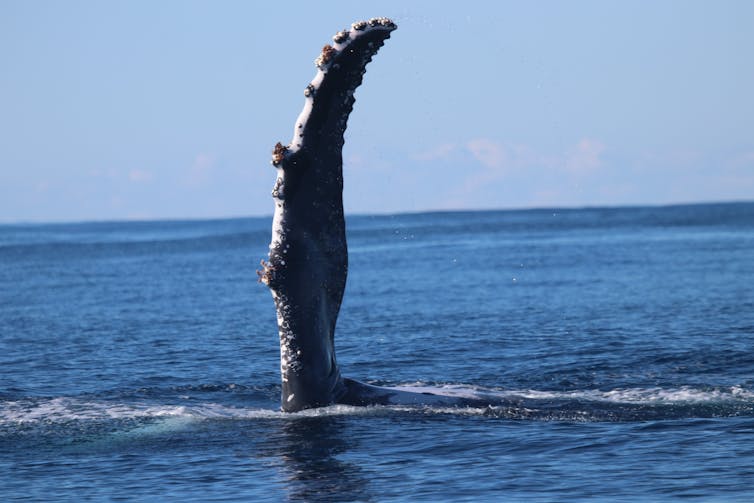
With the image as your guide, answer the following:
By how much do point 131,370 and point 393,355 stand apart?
4.46 meters

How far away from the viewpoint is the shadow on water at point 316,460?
10.5 metres

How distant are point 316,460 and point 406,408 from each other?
1850 mm

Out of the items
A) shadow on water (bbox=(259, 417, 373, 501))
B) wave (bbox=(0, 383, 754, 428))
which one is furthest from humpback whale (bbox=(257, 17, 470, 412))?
wave (bbox=(0, 383, 754, 428))

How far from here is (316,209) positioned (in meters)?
11.6

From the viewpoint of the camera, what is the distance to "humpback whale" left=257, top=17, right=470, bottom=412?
11.3 meters

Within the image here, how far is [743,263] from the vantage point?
1873 inches

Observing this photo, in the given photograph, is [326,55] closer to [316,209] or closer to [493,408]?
[316,209]

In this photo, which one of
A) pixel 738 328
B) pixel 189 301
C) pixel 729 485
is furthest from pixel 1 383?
pixel 189 301

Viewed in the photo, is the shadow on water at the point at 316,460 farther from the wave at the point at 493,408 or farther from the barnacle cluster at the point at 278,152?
the barnacle cluster at the point at 278,152

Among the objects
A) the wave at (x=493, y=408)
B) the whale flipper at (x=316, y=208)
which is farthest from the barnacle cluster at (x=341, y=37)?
the wave at (x=493, y=408)

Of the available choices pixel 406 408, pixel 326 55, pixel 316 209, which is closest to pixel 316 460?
pixel 406 408

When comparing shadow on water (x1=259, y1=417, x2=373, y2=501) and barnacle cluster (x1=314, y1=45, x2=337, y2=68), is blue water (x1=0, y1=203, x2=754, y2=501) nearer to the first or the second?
shadow on water (x1=259, y1=417, x2=373, y2=501)

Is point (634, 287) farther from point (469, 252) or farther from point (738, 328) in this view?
point (469, 252)

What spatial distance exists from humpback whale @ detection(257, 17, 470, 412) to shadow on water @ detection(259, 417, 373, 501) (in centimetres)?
86
